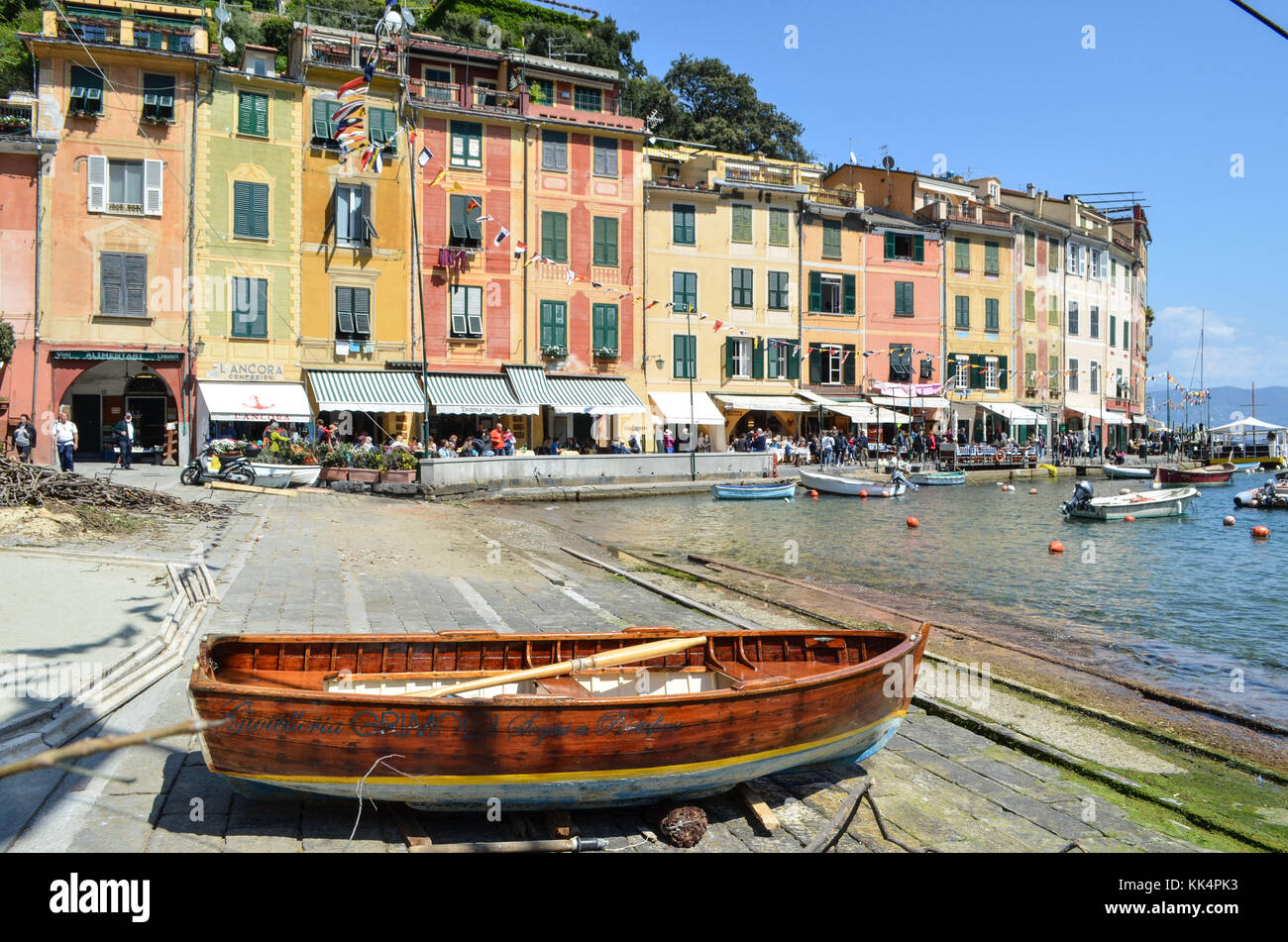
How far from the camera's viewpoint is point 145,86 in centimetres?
3166


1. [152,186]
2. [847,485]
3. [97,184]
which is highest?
[152,186]

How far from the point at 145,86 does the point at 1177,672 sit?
112 ft

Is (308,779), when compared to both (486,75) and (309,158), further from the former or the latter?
(486,75)

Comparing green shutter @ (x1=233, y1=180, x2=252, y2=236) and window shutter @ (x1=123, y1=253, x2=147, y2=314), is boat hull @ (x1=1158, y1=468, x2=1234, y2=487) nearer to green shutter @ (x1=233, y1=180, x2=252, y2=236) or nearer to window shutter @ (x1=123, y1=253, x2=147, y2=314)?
green shutter @ (x1=233, y1=180, x2=252, y2=236)

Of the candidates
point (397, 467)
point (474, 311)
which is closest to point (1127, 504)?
point (397, 467)

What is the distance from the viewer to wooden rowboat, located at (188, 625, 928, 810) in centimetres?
556

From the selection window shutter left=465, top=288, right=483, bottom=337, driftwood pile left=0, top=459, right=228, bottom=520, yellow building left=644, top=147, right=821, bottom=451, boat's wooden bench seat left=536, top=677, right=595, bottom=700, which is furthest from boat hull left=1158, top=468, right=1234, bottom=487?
boat's wooden bench seat left=536, top=677, right=595, bottom=700

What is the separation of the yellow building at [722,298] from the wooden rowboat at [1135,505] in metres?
14.5

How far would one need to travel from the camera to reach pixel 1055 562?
22109 mm

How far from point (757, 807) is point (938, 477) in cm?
3738

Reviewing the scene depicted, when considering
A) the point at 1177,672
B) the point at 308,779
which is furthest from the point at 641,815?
the point at 1177,672

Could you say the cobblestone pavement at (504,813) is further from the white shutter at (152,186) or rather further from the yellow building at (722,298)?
the yellow building at (722,298)

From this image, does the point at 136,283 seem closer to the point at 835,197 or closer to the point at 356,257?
the point at 356,257

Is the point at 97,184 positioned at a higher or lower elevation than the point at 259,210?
higher
